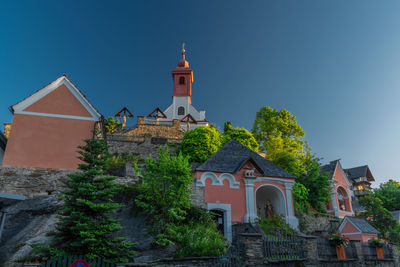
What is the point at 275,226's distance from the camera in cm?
1758

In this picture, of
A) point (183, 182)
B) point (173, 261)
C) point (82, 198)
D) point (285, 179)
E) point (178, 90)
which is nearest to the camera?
point (173, 261)

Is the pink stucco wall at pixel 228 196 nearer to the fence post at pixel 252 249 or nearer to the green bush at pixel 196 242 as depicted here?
the green bush at pixel 196 242

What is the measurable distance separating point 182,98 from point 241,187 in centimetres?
3971

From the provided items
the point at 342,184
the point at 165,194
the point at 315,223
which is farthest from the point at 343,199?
the point at 165,194

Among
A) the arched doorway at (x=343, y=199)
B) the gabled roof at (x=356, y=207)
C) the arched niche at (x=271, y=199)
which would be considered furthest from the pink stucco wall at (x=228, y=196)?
the gabled roof at (x=356, y=207)

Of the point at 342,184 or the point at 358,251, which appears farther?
the point at 342,184

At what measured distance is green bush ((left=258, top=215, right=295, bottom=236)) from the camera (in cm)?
1717

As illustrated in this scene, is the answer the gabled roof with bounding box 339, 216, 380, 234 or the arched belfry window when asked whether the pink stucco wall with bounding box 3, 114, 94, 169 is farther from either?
the arched belfry window

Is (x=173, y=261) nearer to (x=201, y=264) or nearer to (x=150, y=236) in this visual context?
(x=201, y=264)

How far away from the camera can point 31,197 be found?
1491cm

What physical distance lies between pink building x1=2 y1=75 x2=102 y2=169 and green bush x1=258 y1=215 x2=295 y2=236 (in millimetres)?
12034

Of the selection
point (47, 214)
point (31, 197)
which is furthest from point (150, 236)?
point (31, 197)

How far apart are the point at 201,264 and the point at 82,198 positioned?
5164 mm

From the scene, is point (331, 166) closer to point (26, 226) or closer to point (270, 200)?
point (270, 200)
